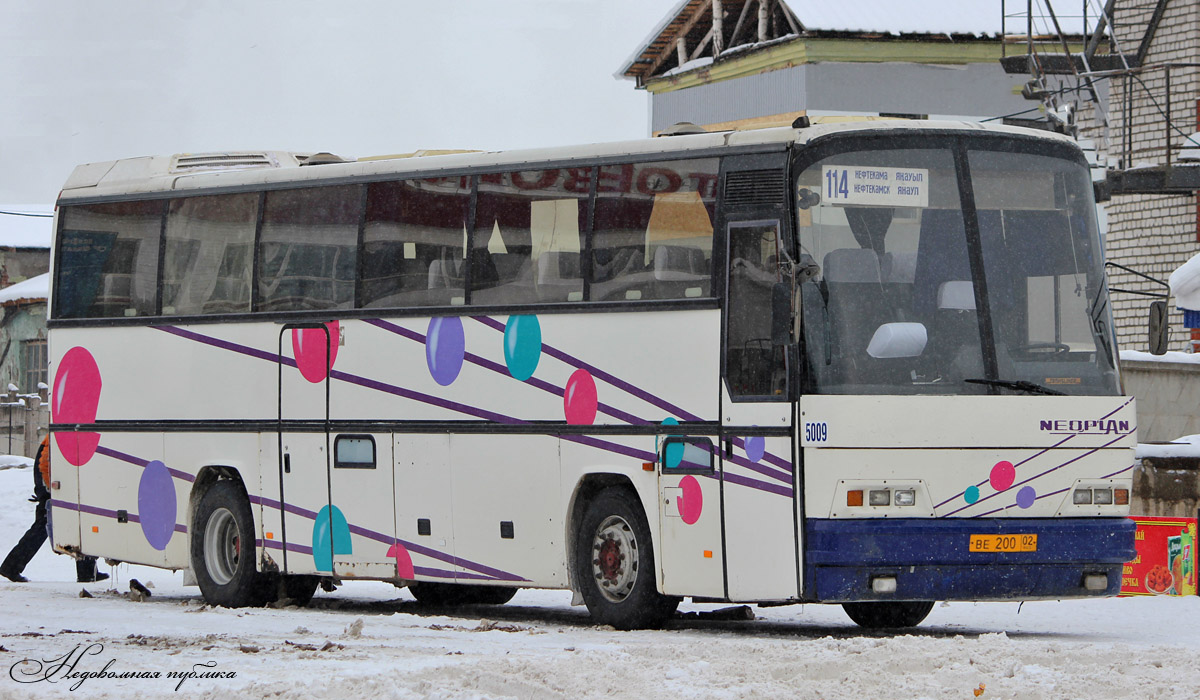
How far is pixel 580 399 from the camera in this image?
13.2 meters

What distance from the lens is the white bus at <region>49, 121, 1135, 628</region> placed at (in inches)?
464

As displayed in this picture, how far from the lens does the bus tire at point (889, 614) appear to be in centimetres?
1352

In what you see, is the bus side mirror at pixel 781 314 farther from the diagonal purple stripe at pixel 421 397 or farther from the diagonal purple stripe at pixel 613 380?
the diagonal purple stripe at pixel 421 397

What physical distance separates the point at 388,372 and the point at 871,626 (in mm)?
4189

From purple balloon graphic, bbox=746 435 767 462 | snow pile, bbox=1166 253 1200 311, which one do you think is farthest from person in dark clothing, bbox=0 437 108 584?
snow pile, bbox=1166 253 1200 311

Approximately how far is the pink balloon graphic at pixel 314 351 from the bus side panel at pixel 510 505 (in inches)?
59.0

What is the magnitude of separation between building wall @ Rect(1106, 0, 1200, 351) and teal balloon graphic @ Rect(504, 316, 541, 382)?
20.3 m

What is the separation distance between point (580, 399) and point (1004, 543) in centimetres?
316

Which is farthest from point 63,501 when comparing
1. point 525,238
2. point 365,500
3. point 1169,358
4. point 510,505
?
point 1169,358

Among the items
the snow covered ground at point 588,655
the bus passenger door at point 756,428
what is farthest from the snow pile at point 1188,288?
the bus passenger door at point 756,428

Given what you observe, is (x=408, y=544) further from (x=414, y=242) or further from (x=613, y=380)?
(x=613, y=380)

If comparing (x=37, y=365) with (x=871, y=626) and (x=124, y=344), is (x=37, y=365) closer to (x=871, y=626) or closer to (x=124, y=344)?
(x=124, y=344)

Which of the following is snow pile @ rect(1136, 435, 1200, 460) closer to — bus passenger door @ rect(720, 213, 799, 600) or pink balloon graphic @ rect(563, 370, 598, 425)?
pink balloon graphic @ rect(563, 370, 598, 425)

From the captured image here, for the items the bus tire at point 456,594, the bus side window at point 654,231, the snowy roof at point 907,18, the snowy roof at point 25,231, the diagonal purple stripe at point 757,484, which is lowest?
the bus tire at point 456,594
